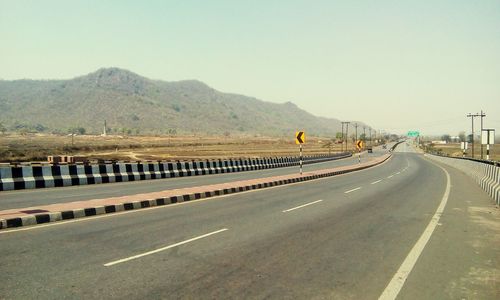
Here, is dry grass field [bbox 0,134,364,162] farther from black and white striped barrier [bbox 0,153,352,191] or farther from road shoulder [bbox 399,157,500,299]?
road shoulder [bbox 399,157,500,299]

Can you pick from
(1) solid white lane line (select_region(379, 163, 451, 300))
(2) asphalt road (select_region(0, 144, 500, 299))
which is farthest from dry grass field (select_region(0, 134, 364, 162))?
(1) solid white lane line (select_region(379, 163, 451, 300))

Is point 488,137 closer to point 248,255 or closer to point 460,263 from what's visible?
point 460,263

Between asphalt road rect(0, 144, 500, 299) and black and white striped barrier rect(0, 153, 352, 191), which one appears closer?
asphalt road rect(0, 144, 500, 299)

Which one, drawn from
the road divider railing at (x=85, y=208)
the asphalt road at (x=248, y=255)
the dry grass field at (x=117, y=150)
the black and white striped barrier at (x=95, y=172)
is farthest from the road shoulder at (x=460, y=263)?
the dry grass field at (x=117, y=150)

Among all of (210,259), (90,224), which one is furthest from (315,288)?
(90,224)

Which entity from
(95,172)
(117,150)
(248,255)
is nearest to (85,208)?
(248,255)

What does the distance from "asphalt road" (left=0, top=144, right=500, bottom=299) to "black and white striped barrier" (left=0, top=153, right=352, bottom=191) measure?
7942mm

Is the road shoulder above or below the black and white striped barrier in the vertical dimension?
below

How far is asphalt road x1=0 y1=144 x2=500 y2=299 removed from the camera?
5441 millimetres

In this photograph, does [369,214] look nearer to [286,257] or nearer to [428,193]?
[286,257]

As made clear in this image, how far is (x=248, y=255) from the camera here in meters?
7.06

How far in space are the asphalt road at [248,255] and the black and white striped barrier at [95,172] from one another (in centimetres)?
794

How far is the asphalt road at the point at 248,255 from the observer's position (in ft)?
17.9

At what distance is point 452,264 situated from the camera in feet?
23.0
